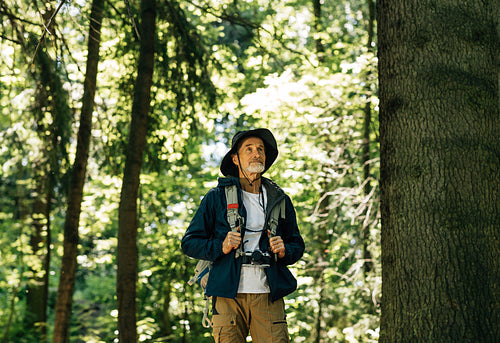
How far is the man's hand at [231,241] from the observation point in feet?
9.52

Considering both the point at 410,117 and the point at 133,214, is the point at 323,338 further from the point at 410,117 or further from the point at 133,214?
→ the point at 410,117

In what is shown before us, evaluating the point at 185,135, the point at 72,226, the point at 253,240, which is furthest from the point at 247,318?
the point at 185,135

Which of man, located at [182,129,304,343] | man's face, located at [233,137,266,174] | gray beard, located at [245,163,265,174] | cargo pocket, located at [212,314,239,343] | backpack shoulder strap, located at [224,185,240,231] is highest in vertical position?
man's face, located at [233,137,266,174]

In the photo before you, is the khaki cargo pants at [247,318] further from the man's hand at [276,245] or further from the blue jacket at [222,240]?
the man's hand at [276,245]

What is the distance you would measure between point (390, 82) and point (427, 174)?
60 cm

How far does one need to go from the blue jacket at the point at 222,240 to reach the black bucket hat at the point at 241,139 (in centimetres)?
28

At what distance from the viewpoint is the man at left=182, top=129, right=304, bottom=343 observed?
297 centimetres

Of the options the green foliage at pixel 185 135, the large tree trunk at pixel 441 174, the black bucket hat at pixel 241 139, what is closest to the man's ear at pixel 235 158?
the black bucket hat at pixel 241 139

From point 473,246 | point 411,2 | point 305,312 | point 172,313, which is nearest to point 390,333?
point 473,246

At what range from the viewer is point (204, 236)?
3.16m

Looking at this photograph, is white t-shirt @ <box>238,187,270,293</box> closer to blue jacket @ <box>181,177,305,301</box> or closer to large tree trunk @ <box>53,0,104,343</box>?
blue jacket @ <box>181,177,305,301</box>

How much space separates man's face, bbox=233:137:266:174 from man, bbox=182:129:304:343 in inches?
0.5

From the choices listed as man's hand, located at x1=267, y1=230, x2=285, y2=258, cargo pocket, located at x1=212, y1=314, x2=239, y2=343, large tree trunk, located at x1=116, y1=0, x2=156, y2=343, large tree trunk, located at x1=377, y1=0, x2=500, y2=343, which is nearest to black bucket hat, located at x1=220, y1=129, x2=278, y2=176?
man's hand, located at x1=267, y1=230, x2=285, y2=258

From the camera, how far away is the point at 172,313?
38.5 feet
